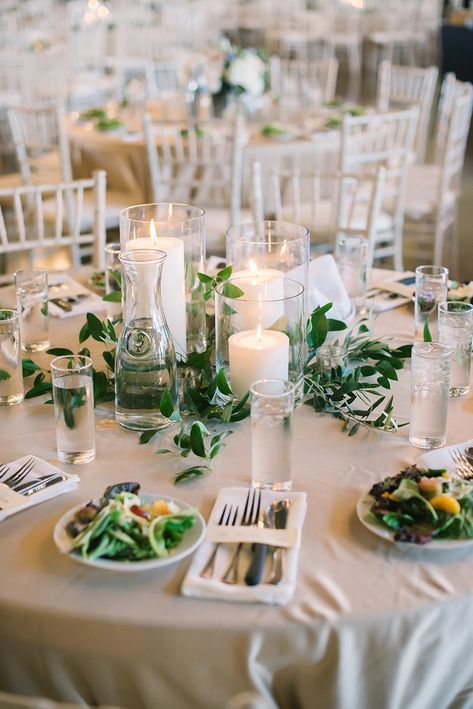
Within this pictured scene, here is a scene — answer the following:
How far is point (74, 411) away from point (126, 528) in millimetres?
320

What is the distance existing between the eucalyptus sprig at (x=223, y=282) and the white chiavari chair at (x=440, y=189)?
2728 millimetres

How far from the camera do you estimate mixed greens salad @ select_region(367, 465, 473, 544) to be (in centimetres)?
127

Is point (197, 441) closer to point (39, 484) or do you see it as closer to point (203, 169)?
point (39, 484)

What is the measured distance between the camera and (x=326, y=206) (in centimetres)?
443

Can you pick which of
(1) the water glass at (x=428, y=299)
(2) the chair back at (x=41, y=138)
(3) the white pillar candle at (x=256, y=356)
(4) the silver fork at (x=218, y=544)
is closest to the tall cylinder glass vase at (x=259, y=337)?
(3) the white pillar candle at (x=256, y=356)

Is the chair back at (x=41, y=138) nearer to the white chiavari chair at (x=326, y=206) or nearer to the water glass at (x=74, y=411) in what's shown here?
the white chiavari chair at (x=326, y=206)

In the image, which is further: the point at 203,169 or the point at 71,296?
the point at 203,169

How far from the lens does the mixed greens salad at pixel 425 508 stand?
4.18 ft

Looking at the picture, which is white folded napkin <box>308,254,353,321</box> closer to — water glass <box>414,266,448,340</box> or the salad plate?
water glass <box>414,266,448,340</box>

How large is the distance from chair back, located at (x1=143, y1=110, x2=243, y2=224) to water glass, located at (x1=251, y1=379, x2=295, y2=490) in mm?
2720

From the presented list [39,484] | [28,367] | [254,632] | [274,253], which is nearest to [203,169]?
[274,253]

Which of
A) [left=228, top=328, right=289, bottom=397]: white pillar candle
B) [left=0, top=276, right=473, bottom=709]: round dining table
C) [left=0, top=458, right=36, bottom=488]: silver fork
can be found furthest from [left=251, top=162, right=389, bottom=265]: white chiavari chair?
[left=0, top=276, right=473, bottom=709]: round dining table

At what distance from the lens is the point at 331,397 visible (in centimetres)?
174

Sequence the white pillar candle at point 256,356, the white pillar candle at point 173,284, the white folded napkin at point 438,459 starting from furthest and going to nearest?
the white pillar candle at point 173,284, the white pillar candle at point 256,356, the white folded napkin at point 438,459
